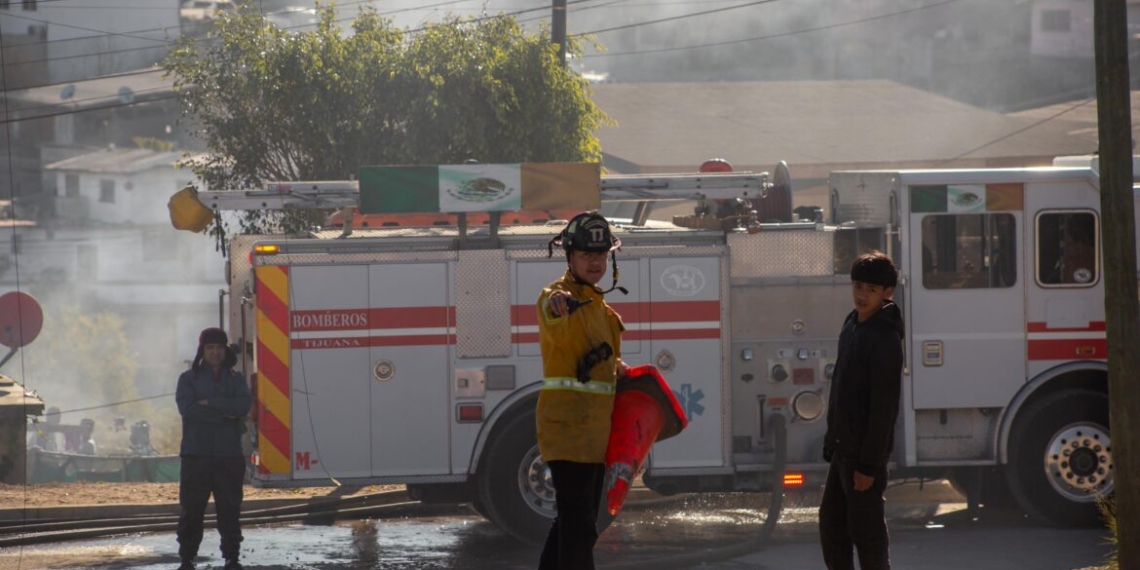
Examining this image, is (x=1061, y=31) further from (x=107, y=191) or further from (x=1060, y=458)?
(x=1060, y=458)

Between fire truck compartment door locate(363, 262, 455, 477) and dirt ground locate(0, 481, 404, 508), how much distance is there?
185 centimetres

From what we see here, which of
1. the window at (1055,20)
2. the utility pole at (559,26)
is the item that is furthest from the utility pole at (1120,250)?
the window at (1055,20)

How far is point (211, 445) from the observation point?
8445 millimetres

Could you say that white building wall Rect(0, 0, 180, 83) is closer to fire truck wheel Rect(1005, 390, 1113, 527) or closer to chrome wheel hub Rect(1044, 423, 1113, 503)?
fire truck wheel Rect(1005, 390, 1113, 527)

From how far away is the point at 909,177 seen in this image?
30.7 feet

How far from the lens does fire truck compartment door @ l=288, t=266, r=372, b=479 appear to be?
883 centimetres

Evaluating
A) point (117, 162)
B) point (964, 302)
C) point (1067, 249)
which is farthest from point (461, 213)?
point (117, 162)

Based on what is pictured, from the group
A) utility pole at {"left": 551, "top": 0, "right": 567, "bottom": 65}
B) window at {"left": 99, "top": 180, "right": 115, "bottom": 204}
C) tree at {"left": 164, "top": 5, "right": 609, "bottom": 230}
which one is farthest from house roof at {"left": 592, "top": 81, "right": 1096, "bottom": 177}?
window at {"left": 99, "top": 180, "right": 115, "bottom": 204}

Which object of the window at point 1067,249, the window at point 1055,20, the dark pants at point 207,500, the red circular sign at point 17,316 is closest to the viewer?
the dark pants at point 207,500

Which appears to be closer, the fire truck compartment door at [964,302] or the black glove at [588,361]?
the black glove at [588,361]

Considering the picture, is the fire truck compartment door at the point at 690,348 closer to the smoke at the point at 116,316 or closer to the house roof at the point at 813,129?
the house roof at the point at 813,129

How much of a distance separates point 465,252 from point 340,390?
1.21m

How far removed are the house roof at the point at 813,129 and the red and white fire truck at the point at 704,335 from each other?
16.6 m

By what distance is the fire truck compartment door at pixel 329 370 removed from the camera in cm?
883
